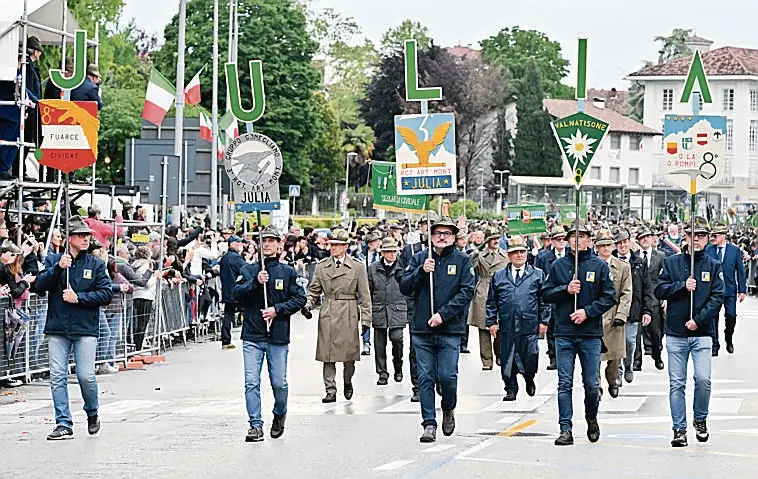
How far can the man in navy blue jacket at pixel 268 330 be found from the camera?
12664 mm

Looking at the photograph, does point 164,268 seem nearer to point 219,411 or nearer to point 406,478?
point 219,411

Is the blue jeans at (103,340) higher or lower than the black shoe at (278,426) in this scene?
higher

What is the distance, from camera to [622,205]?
82.4m

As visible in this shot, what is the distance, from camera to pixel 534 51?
398 ft

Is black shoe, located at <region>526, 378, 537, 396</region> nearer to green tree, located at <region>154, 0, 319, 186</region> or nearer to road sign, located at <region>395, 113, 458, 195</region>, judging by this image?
road sign, located at <region>395, 113, 458, 195</region>

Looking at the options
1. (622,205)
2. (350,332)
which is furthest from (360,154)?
(350,332)

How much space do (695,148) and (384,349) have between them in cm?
470

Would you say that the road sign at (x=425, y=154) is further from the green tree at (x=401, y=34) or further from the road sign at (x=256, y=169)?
the green tree at (x=401, y=34)

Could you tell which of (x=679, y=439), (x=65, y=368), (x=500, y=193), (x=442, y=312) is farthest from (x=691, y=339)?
(x=500, y=193)

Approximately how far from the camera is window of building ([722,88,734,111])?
110 metres

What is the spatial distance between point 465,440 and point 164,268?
37.1 ft

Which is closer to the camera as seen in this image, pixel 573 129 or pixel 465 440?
pixel 465 440

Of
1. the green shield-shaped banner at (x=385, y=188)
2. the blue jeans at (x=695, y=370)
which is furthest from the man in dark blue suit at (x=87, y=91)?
the blue jeans at (x=695, y=370)

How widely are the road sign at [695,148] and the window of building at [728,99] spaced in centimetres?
9792
